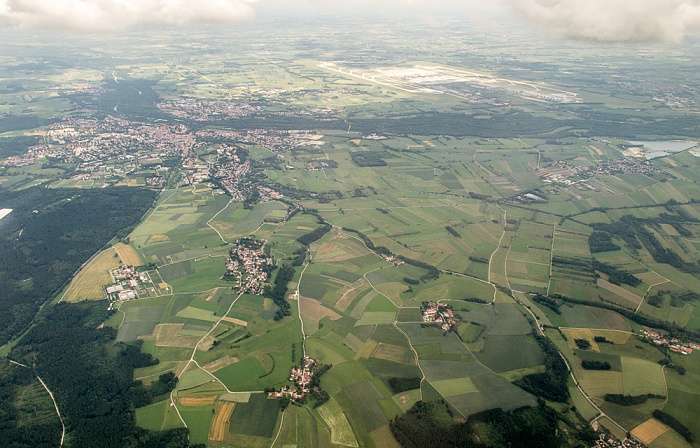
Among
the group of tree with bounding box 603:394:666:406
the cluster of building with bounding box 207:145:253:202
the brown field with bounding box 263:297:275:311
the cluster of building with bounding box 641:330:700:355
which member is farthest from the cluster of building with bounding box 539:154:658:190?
the brown field with bounding box 263:297:275:311

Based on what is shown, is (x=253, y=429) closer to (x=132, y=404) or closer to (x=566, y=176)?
(x=132, y=404)

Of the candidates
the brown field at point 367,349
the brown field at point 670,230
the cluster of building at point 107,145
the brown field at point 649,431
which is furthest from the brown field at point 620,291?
the cluster of building at point 107,145

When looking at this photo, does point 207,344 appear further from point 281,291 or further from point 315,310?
point 315,310

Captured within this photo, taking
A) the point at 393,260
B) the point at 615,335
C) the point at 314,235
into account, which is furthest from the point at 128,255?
the point at 615,335

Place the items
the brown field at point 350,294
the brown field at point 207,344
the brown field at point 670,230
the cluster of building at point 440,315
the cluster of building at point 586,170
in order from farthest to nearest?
the cluster of building at point 586,170 → the brown field at point 670,230 → the brown field at point 350,294 → the cluster of building at point 440,315 → the brown field at point 207,344

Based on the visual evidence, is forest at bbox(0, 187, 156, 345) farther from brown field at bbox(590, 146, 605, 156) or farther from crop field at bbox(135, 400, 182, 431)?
brown field at bbox(590, 146, 605, 156)

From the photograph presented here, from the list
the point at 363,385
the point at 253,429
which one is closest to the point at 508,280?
the point at 363,385

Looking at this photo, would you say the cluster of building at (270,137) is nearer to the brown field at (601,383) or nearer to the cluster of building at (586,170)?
the cluster of building at (586,170)
